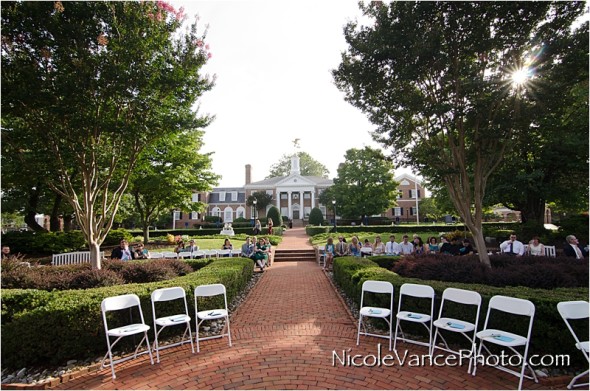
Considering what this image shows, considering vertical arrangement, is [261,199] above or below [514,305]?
above

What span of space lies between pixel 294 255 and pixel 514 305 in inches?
495

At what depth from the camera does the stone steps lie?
15898mm

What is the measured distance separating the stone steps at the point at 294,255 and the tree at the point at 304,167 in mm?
57068

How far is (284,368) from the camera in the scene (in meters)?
4.19

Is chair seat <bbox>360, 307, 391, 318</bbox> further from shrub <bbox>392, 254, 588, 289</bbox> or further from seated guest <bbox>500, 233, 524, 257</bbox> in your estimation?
seated guest <bbox>500, 233, 524, 257</bbox>

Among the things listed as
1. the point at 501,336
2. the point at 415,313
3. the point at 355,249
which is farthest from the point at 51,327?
the point at 355,249

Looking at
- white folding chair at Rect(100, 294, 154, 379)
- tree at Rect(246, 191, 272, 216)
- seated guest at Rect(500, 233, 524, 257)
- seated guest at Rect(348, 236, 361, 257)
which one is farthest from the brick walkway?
tree at Rect(246, 191, 272, 216)

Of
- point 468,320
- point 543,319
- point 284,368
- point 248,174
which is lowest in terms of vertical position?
point 284,368

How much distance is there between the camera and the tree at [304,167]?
7381 cm

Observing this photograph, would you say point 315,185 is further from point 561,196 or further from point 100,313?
point 100,313

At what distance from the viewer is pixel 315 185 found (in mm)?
53812

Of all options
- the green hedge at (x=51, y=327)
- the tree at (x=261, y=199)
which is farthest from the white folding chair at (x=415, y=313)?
the tree at (x=261, y=199)

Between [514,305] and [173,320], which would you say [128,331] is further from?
[514,305]

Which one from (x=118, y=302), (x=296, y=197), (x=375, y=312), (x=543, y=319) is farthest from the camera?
(x=296, y=197)
